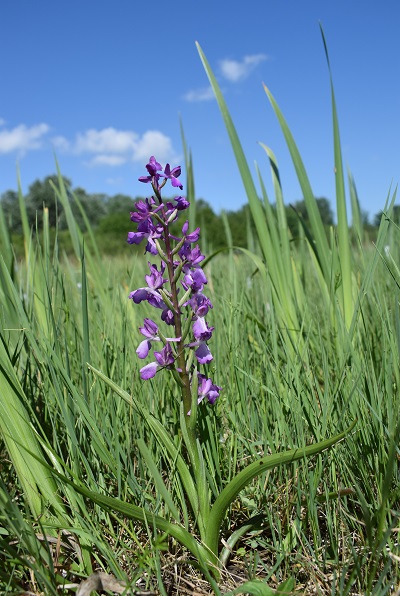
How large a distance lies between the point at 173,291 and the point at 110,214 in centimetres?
2726

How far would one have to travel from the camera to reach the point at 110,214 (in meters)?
27.6

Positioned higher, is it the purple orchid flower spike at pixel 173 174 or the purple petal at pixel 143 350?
the purple orchid flower spike at pixel 173 174

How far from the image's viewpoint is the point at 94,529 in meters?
1.13

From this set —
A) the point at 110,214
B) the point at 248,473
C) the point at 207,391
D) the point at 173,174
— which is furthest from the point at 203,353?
the point at 110,214

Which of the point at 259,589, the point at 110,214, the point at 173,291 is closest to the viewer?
the point at 259,589

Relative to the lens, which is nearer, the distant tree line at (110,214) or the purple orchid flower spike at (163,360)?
the purple orchid flower spike at (163,360)

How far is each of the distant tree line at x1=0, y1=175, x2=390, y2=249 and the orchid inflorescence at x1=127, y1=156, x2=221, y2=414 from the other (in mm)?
416

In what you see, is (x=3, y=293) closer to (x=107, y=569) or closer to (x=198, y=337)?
(x=198, y=337)

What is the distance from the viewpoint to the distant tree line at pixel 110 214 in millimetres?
2730

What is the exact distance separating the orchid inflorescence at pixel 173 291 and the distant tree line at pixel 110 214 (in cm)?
42

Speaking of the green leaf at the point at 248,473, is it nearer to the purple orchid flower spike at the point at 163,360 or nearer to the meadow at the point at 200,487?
the meadow at the point at 200,487

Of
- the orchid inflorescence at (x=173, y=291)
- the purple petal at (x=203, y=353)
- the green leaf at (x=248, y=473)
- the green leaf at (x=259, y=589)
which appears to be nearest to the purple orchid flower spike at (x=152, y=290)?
the orchid inflorescence at (x=173, y=291)

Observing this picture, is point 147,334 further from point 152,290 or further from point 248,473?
point 248,473

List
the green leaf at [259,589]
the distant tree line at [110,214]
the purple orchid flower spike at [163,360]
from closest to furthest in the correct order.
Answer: the green leaf at [259,589] → the purple orchid flower spike at [163,360] → the distant tree line at [110,214]
